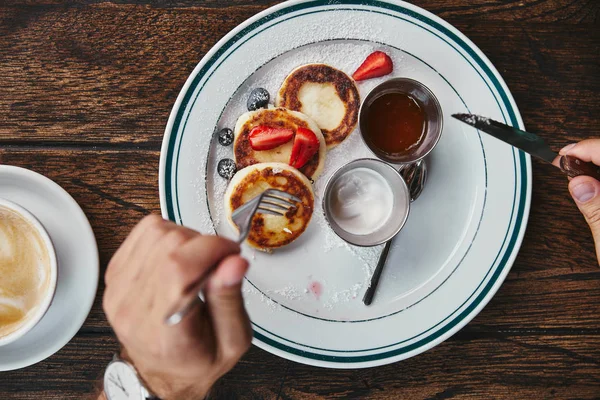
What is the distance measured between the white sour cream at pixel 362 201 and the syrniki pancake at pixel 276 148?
9 cm

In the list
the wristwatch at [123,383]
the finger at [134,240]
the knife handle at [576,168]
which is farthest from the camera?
the knife handle at [576,168]

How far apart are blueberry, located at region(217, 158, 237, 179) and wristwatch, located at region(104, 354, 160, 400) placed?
561mm

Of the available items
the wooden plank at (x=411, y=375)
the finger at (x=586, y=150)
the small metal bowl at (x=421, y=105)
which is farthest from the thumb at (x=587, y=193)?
the wooden plank at (x=411, y=375)

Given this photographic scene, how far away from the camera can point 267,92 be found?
1.46m

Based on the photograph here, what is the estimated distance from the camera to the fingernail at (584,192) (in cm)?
131

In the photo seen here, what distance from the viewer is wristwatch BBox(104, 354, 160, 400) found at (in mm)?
1248

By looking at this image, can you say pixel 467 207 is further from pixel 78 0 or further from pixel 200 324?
pixel 78 0

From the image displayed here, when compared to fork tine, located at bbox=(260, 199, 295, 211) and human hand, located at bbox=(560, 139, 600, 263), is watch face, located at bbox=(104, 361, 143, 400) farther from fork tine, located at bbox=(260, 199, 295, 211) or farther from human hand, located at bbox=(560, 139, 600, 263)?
human hand, located at bbox=(560, 139, 600, 263)

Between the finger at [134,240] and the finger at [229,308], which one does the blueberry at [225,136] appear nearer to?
the finger at [134,240]

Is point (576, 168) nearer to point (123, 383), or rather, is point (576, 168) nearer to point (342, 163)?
point (342, 163)

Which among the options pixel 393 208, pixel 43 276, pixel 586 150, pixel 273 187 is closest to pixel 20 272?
pixel 43 276

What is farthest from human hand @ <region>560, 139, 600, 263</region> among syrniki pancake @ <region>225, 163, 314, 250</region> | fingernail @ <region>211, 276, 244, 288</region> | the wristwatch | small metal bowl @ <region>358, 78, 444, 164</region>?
the wristwatch

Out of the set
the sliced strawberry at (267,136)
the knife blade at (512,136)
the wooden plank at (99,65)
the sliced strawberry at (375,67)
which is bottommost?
the wooden plank at (99,65)

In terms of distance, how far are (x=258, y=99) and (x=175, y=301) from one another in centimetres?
73
